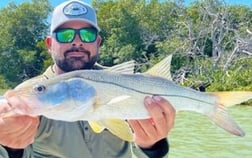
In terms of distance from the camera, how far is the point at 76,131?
9.19 feet

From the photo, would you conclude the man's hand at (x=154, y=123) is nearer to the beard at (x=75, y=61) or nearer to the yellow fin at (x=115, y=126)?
the yellow fin at (x=115, y=126)

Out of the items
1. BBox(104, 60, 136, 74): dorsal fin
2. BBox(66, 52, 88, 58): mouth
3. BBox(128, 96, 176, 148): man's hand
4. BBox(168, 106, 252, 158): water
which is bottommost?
BBox(168, 106, 252, 158): water

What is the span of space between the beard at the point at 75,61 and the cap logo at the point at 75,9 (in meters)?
0.19

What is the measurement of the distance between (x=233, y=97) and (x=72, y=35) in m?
1.09

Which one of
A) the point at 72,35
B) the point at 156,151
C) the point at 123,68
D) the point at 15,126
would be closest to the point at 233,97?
the point at 123,68

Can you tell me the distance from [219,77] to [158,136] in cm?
2230

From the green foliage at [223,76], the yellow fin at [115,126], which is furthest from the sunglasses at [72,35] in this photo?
the green foliage at [223,76]

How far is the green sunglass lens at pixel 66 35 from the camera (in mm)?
2869

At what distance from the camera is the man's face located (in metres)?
2.86

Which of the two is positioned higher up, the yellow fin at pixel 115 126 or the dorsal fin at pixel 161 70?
the dorsal fin at pixel 161 70

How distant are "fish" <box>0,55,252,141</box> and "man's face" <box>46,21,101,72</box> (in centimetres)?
83

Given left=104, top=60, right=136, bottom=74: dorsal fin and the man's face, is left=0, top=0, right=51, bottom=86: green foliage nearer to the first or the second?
the man's face

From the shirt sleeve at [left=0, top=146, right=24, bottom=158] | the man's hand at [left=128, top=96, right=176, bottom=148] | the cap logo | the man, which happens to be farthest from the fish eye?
the cap logo

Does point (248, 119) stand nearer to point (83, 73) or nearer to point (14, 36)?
point (83, 73)
